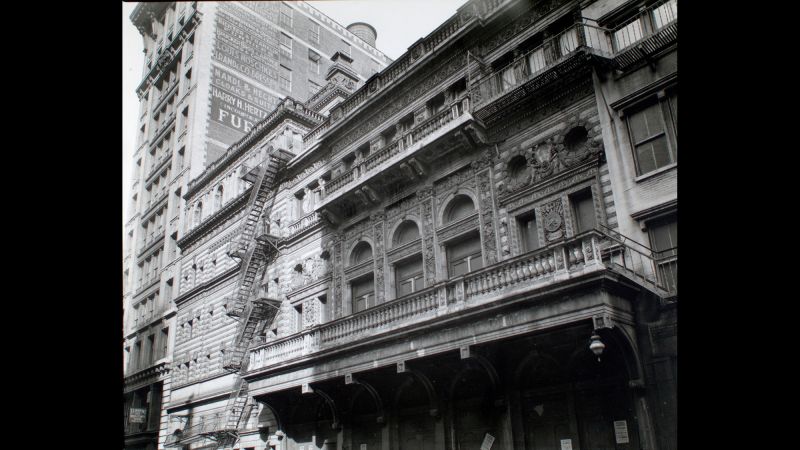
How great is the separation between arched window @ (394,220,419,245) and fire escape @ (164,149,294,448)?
8.51 m

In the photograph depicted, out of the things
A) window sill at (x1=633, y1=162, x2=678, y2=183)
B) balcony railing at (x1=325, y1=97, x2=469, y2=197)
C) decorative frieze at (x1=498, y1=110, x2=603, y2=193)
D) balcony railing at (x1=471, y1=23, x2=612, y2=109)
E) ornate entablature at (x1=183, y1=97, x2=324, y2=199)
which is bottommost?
window sill at (x1=633, y1=162, x2=678, y2=183)

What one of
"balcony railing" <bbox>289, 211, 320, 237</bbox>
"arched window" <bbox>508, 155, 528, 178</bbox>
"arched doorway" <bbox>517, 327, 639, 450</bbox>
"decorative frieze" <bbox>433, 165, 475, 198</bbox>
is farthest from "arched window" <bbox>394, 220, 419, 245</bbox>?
"arched doorway" <bbox>517, 327, 639, 450</bbox>

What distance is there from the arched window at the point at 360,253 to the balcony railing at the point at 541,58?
8.04m

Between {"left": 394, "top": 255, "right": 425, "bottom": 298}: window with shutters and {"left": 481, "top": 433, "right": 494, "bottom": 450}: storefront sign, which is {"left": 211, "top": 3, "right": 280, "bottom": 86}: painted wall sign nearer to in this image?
{"left": 394, "top": 255, "right": 425, "bottom": 298}: window with shutters

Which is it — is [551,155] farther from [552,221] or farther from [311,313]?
[311,313]

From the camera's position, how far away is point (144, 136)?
184 ft

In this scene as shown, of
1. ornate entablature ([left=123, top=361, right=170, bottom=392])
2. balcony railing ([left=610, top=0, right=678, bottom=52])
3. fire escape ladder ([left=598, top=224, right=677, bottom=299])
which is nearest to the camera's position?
fire escape ladder ([left=598, top=224, right=677, bottom=299])

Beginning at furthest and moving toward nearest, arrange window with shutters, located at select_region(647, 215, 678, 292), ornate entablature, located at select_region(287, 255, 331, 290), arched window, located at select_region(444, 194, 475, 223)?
ornate entablature, located at select_region(287, 255, 331, 290) → arched window, located at select_region(444, 194, 475, 223) → window with shutters, located at select_region(647, 215, 678, 292)

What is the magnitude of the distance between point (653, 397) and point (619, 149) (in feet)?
23.0

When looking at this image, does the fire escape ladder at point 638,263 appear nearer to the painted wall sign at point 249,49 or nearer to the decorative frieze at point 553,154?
the decorative frieze at point 553,154

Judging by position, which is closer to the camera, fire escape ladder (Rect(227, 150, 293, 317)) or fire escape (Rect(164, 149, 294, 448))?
fire escape (Rect(164, 149, 294, 448))

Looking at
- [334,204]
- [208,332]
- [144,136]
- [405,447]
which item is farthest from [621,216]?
[144,136]

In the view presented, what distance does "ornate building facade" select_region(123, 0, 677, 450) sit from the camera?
15.0m
